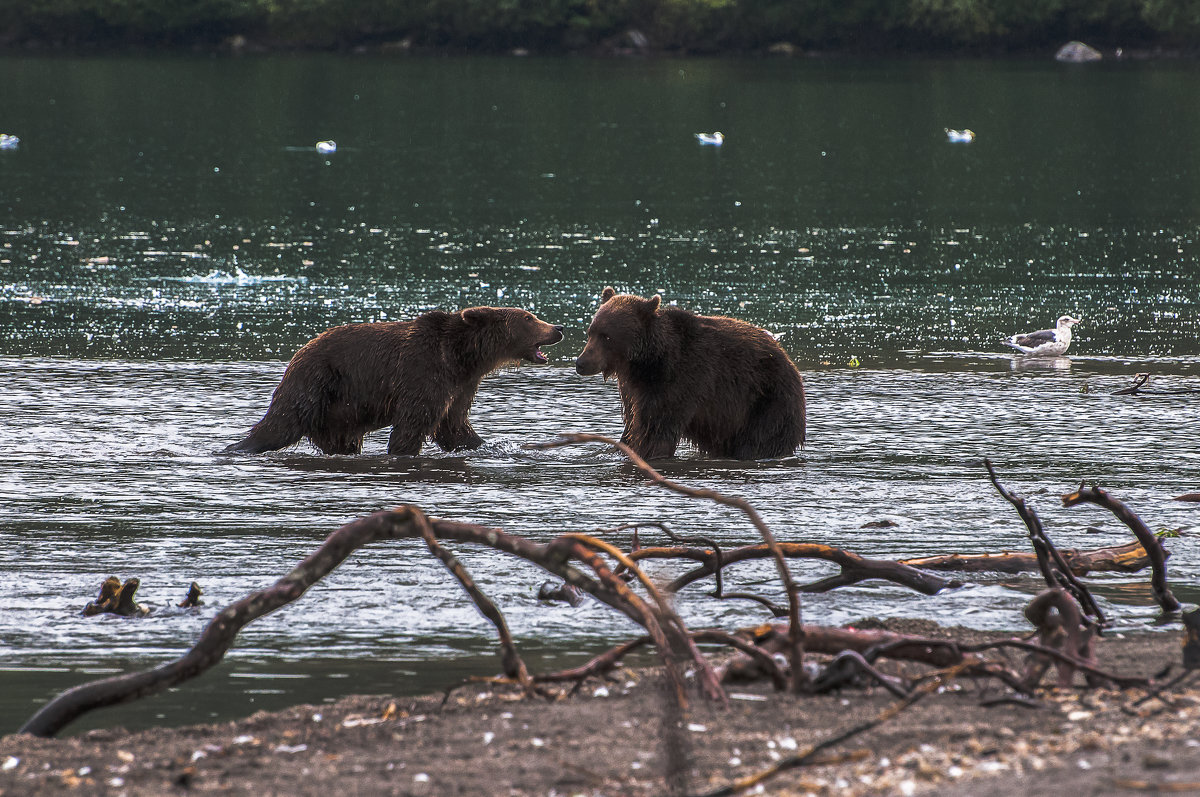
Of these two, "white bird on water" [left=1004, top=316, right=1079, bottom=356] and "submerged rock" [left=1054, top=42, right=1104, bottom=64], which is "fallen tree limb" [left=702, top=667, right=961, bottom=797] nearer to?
"white bird on water" [left=1004, top=316, right=1079, bottom=356]

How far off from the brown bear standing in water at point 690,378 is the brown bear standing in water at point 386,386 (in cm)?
81

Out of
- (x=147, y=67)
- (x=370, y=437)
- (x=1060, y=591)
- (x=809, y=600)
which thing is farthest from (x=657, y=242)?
(x=147, y=67)

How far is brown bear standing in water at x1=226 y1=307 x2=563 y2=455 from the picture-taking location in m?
9.95

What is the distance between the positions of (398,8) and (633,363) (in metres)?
68.6

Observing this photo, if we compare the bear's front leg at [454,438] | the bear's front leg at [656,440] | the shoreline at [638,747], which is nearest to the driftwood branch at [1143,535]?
the shoreline at [638,747]

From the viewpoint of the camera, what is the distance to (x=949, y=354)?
1338 centimetres

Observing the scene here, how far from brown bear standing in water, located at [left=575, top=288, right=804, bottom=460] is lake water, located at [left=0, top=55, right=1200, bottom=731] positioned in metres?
0.30

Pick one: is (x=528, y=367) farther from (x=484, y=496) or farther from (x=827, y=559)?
(x=827, y=559)

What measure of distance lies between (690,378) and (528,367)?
3202 mm

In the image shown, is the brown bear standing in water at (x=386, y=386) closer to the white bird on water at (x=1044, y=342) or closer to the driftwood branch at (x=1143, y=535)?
the driftwood branch at (x=1143, y=535)

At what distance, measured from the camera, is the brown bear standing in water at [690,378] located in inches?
389

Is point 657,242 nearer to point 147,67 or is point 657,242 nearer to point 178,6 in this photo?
point 147,67

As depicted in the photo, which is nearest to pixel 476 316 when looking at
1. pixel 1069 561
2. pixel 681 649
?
pixel 1069 561

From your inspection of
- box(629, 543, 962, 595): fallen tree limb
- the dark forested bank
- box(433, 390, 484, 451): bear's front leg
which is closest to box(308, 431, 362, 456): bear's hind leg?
box(433, 390, 484, 451): bear's front leg
